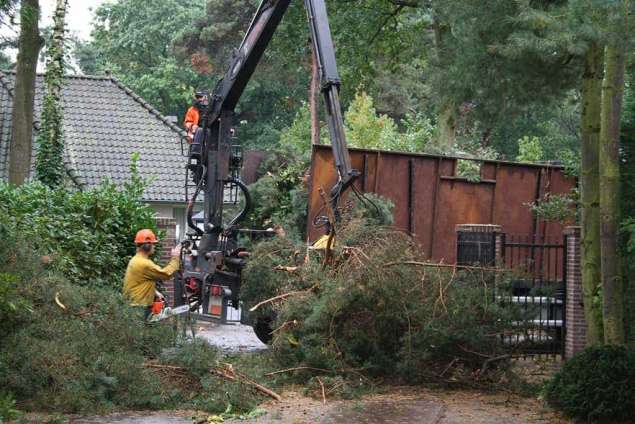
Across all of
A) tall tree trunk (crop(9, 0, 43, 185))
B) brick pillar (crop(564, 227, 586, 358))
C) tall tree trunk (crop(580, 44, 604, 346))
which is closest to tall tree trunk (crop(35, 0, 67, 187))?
tall tree trunk (crop(9, 0, 43, 185))

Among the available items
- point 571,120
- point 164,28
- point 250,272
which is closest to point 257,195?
point 250,272

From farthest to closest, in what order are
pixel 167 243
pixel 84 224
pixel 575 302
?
1. pixel 167 243
2. pixel 84 224
3. pixel 575 302

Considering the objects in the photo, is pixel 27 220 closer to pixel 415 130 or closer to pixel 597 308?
pixel 597 308

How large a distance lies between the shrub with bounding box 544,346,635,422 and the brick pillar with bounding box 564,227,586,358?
316 centimetres

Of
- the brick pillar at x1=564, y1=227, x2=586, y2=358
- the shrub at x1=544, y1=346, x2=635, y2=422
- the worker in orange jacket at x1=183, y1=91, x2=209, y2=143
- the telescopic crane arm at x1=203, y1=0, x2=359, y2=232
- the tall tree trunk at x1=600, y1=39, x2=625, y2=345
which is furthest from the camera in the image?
the worker in orange jacket at x1=183, y1=91, x2=209, y2=143

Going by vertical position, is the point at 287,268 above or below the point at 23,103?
below

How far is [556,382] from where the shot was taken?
34.6 ft

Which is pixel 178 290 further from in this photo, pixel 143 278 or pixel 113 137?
pixel 113 137

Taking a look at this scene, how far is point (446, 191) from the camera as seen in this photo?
18625mm

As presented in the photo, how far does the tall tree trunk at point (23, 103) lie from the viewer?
2470cm

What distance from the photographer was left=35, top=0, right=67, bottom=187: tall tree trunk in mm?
23844

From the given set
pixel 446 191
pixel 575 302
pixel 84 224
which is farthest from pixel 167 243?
pixel 575 302

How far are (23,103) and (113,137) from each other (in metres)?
8.39

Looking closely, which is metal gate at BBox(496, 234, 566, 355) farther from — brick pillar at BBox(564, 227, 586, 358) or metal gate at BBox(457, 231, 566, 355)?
brick pillar at BBox(564, 227, 586, 358)
